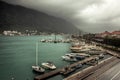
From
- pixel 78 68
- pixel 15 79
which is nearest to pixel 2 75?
pixel 15 79

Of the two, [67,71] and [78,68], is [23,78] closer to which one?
[67,71]

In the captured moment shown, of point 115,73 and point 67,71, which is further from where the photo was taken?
point 67,71

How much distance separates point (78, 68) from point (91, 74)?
1458 cm

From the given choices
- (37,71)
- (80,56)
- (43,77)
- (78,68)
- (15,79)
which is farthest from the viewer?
(80,56)

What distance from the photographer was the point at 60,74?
61250 mm

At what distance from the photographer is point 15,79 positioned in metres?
60.0

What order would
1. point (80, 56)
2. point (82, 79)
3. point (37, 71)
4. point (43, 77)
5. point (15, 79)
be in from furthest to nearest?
1. point (80, 56)
2. point (37, 71)
3. point (15, 79)
4. point (43, 77)
5. point (82, 79)

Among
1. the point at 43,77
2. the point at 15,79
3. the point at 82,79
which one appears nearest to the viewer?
the point at 82,79

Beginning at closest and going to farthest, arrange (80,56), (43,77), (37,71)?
(43,77)
(37,71)
(80,56)

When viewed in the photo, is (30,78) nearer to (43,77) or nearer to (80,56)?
(43,77)

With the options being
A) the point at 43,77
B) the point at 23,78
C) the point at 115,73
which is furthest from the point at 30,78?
the point at 115,73

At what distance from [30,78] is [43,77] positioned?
22.0 feet

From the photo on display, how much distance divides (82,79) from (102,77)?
255 inches

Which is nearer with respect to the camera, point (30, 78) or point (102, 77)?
point (102, 77)
